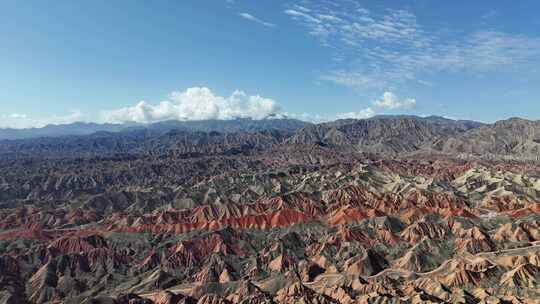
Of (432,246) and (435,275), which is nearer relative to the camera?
(435,275)

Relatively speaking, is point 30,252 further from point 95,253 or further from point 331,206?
point 331,206

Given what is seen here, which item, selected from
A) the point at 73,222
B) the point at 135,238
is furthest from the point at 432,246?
the point at 73,222

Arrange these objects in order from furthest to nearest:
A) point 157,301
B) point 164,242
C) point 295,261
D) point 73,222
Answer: point 73,222 → point 164,242 → point 295,261 → point 157,301

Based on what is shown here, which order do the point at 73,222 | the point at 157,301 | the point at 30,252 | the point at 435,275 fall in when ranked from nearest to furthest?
the point at 157,301 → the point at 435,275 → the point at 30,252 → the point at 73,222

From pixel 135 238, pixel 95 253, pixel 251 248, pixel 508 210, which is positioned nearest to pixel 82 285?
pixel 95 253

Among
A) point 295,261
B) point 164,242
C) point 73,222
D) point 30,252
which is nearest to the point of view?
point 295,261

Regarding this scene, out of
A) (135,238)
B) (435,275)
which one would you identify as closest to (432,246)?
(435,275)

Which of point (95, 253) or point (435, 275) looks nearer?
point (435, 275)

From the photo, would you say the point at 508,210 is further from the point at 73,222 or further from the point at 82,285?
the point at 73,222

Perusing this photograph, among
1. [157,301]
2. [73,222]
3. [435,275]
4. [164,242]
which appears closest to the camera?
[157,301]
